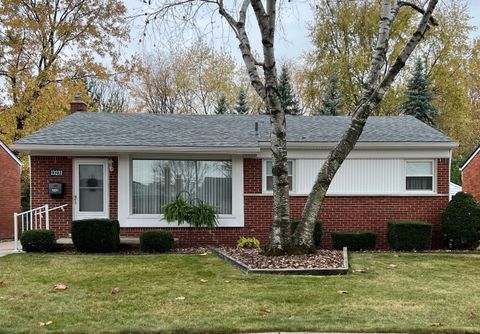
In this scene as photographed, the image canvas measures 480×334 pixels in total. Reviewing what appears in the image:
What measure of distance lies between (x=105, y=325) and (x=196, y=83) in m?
30.5

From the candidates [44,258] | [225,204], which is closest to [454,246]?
[225,204]

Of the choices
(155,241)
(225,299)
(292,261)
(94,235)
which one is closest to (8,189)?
(94,235)

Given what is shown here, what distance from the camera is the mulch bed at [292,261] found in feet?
27.1

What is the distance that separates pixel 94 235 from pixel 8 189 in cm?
963

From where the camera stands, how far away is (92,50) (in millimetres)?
25500

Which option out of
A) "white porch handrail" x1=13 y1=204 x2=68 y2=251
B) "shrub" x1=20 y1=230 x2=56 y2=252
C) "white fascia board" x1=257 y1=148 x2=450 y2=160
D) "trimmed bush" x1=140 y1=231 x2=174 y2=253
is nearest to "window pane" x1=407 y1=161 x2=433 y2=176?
"white fascia board" x1=257 y1=148 x2=450 y2=160

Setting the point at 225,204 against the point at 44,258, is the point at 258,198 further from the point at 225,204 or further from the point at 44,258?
the point at 44,258

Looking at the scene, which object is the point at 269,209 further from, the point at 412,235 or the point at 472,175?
the point at 472,175

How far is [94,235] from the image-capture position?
1084 cm

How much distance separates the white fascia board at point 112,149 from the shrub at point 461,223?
17.9ft

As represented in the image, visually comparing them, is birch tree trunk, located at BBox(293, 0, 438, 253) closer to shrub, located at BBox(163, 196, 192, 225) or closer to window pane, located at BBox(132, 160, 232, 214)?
shrub, located at BBox(163, 196, 192, 225)

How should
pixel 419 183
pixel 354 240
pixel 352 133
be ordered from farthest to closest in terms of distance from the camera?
pixel 419 183
pixel 354 240
pixel 352 133

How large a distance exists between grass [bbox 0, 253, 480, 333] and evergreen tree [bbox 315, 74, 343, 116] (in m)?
20.7

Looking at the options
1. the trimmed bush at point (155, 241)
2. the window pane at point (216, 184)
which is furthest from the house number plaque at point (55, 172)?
the window pane at point (216, 184)
